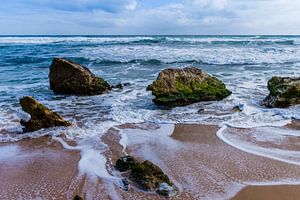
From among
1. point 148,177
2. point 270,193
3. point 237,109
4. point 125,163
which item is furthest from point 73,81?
point 270,193

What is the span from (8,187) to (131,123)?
3.22 metres

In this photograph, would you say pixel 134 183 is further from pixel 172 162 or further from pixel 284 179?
pixel 284 179

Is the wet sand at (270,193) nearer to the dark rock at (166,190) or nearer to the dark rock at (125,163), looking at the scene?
the dark rock at (166,190)

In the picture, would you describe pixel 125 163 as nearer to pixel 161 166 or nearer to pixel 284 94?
pixel 161 166

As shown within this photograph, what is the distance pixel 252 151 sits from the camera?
5398 mm

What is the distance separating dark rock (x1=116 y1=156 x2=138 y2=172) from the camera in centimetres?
464

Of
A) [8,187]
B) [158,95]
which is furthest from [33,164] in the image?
[158,95]

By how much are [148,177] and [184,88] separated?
5.05 metres

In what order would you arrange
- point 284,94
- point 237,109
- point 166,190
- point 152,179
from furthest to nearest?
point 284,94 < point 237,109 < point 152,179 < point 166,190

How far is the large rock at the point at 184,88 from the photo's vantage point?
28.0 ft

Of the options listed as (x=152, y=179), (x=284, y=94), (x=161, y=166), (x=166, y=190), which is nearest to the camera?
(x=166, y=190)

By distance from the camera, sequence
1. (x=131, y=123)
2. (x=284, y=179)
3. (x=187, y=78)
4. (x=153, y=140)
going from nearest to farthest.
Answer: (x=284, y=179) < (x=153, y=140) < (x=131, y=123) < (x=187, y=78)

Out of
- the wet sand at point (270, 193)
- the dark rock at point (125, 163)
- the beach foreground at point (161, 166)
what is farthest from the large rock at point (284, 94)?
the dark rock at point (125, 163)

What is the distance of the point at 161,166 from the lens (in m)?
4.87
